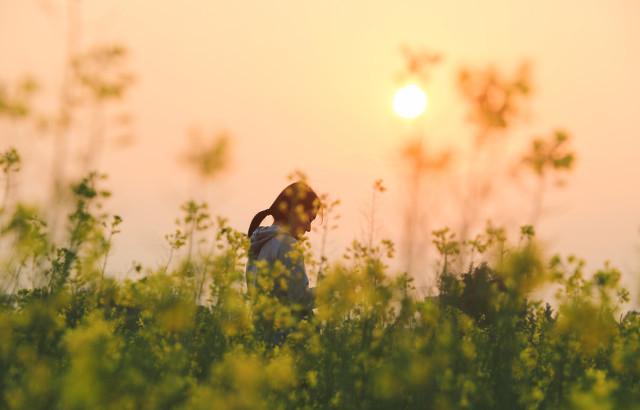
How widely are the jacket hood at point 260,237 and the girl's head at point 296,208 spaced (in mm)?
110

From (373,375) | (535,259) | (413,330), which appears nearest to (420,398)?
(373,375)

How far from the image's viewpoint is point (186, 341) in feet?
14.8

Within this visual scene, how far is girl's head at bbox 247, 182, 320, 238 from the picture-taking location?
587cm

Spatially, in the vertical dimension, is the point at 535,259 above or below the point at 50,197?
below

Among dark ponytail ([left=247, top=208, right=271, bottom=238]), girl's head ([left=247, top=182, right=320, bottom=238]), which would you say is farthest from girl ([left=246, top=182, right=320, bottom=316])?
dark ponytail ([left=247, top=208, right=271, bottom=238])

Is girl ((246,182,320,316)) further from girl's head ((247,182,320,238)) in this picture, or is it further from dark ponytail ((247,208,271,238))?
dark ponytail ((247,208,271,238))

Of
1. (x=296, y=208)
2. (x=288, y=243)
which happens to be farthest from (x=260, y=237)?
(x=296, y=208)

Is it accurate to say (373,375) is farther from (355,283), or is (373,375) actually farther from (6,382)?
(6,382)

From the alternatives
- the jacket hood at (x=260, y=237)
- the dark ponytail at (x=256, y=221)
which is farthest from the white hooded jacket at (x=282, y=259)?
the dark ponytail at (x=256, y=221)

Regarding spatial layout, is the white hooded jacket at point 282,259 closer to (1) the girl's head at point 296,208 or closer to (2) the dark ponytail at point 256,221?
(1) the girl's head at point 296,208

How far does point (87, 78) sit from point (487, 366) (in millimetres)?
3801

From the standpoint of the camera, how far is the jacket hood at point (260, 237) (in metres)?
5.95

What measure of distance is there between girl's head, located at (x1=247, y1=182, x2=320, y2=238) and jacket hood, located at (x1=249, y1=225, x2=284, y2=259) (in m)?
0.11

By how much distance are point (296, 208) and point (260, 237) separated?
436 millimetres
